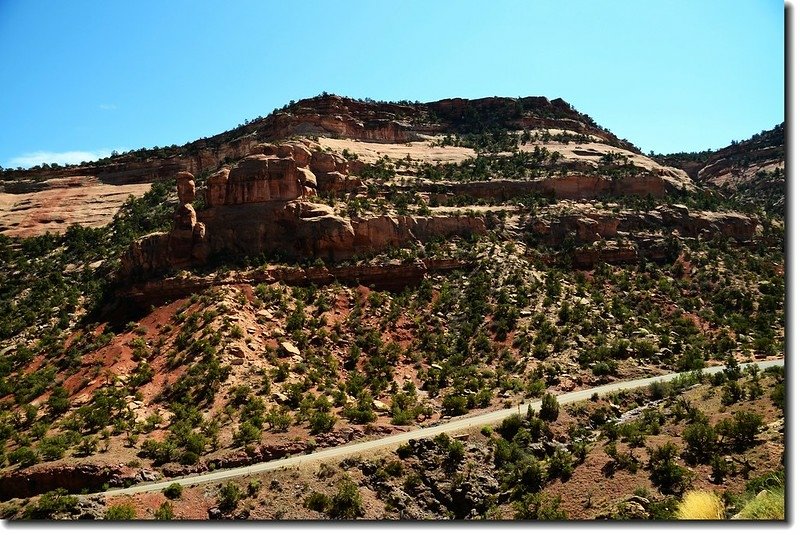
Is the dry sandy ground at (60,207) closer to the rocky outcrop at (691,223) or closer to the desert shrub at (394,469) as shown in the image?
the desert shrub at (394,469)

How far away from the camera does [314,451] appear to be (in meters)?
24.2

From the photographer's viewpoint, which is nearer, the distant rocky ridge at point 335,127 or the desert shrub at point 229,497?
the desert shrub at point 229,497

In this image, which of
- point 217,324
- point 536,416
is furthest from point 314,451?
point 217,324

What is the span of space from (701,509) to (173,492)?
16.7 metres

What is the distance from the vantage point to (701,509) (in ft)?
41.2

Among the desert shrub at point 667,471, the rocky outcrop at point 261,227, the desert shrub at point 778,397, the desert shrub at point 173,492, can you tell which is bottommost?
the desert shrub at point 173,492

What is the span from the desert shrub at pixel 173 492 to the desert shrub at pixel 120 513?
1.38 m

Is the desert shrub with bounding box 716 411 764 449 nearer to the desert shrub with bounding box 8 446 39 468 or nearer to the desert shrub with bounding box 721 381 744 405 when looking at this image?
the desert shrub with bounding box 721 381 744 405

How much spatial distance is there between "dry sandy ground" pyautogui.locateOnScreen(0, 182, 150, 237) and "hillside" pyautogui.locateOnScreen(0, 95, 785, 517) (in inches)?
20.9

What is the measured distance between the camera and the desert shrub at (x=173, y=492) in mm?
19486

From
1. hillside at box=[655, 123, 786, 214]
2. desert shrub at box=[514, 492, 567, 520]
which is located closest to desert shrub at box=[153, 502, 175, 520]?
desert shrub at box=[514, 492, 567, 520]

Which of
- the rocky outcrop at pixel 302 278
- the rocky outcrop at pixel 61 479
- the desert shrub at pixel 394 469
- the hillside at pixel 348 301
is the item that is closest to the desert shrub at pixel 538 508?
the hillside at pixel 348 301

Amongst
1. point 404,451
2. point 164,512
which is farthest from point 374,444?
point 164,512

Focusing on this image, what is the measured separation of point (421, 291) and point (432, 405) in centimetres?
1218
